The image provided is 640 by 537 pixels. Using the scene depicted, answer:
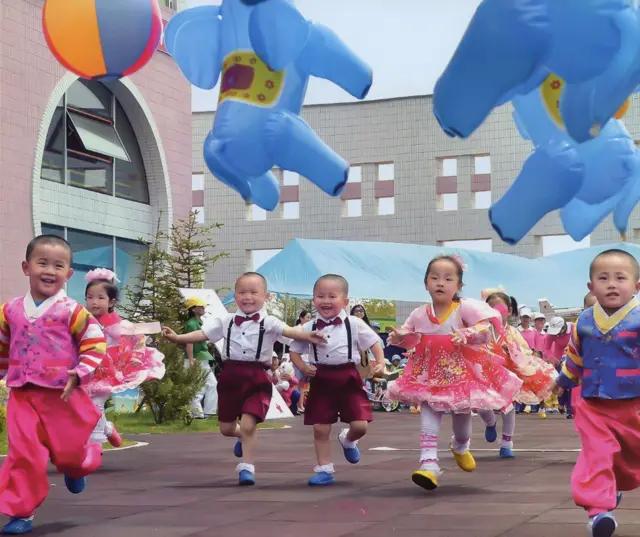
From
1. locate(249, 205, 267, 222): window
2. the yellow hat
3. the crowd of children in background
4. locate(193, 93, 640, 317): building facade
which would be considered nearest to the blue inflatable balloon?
the crowd of children in background

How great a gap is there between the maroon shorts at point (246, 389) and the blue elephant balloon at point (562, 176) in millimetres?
3153

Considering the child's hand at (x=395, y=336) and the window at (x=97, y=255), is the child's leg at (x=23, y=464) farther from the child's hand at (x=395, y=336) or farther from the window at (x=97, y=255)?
the window at (x=97, y=255)

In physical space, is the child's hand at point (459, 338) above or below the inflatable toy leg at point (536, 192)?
below

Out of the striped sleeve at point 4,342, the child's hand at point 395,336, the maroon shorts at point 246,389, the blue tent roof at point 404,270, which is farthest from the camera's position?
the blue tent roof at point 404,270

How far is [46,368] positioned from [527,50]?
4.11m

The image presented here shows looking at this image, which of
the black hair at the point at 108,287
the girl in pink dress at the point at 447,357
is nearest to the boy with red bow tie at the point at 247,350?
the girl in pink dress at the point at 447,357

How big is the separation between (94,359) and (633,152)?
7.06m

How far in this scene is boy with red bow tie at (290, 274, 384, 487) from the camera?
28.4ft

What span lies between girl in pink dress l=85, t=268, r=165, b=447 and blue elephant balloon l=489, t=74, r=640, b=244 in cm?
340

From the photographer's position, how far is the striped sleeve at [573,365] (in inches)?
249

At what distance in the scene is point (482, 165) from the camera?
34.9 m

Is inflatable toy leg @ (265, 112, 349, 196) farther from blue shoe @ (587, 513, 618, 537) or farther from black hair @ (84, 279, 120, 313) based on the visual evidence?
blue shoe @ (587, 513, 618, 537)

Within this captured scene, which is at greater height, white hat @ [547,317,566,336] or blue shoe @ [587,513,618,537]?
white hat @ [547,317,566,336]

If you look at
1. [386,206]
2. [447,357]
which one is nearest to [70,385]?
[447,357]
